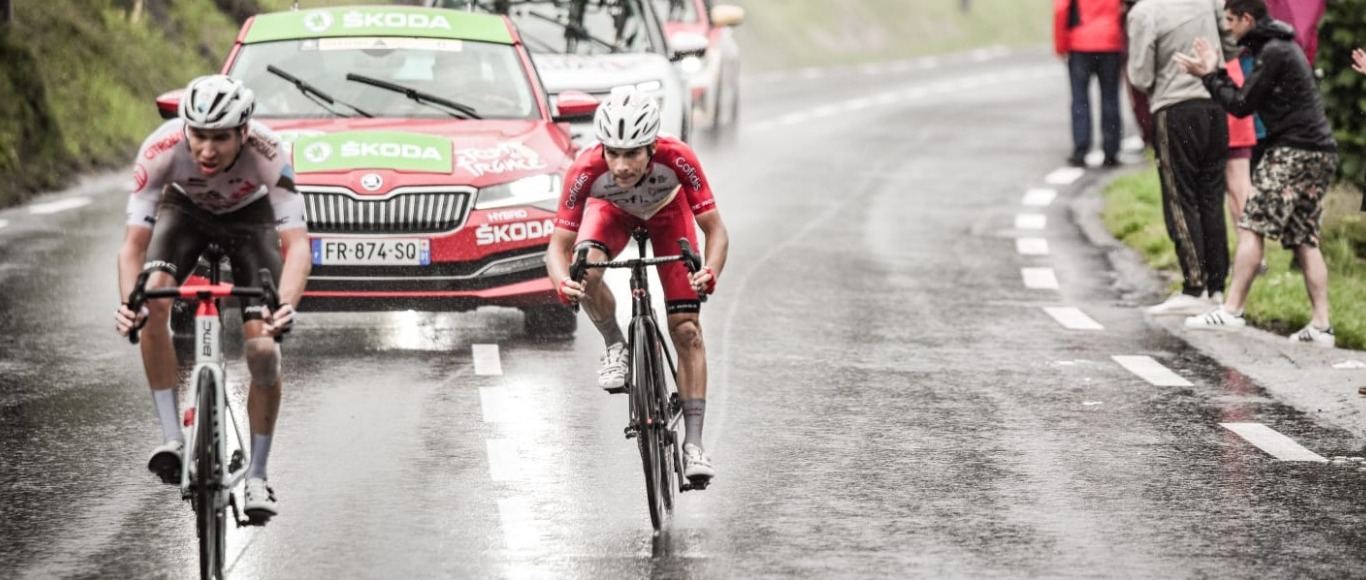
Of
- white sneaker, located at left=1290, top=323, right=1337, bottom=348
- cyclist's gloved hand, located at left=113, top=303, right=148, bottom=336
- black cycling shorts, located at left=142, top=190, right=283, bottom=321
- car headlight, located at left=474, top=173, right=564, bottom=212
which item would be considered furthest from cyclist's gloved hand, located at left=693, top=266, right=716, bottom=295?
white sneaker, located at left=1290, top=323, right=1337, bottom=348

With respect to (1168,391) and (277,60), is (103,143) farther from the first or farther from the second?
(1168,391)

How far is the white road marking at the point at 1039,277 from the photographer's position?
15.5 meters

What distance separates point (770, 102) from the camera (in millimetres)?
33219

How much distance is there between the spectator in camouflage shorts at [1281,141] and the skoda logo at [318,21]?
4788mm

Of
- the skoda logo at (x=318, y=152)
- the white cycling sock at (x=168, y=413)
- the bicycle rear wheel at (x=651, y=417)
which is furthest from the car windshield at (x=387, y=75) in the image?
the white cycling sock at (x=168, y=413)

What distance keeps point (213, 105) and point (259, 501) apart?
1251mm

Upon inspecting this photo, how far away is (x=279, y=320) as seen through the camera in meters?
7.46

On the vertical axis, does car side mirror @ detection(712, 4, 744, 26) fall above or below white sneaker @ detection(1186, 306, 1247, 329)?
below

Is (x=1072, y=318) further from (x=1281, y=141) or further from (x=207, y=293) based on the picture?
(x=207, y=293)

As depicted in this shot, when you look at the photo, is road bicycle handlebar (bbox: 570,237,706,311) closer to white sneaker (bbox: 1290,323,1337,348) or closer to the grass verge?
white sneaker (bbox: 1290,323,1337,348)

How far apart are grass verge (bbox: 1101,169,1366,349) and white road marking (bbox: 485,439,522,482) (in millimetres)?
5365

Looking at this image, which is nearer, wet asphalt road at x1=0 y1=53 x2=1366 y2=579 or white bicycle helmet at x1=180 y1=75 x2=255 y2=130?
white bicycle helmet at x1=180 y1=75 x2=255 y2=130

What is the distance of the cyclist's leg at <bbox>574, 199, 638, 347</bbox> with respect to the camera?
8883 mm

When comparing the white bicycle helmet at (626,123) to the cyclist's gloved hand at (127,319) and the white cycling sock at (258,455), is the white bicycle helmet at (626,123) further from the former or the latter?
the cyclist's gloved hand at (127,319)
